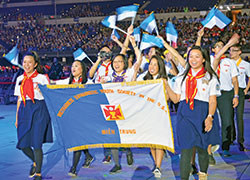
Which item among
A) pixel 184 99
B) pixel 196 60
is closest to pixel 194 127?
pixel 184 99

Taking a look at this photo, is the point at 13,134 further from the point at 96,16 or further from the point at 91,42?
the point at 96,16

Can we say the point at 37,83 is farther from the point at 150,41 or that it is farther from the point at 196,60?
the point at 196,60

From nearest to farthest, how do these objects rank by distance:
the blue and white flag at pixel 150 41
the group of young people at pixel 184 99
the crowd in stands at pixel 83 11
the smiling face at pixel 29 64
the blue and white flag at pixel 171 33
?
the group of young people at pixel 184 99 < the smiling face at pixel 29 64 < the blue and white flag at pixel 150 41 < the blue and white flag at pixel 171 33 < the crowd in stands at pixel 83 11

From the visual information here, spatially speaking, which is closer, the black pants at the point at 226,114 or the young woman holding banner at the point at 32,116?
the young woman holding banner at the point at 32,116

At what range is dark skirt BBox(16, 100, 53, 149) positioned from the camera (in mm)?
4773

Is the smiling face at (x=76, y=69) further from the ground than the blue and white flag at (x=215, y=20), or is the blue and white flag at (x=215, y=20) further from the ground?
the blue and white flag at (x=215, y=20)

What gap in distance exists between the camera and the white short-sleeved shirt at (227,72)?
234 inches

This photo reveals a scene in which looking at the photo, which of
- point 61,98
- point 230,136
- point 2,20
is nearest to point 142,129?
point 61,98

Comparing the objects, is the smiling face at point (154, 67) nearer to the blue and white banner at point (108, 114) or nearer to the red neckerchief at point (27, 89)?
the blue and white banner at point (108, 114)

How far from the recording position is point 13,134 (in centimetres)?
872

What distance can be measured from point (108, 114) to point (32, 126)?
102cm

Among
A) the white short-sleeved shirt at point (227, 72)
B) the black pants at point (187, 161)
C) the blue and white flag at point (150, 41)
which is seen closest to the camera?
the black pants at point (187, 161)

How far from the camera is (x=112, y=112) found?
16.3 feet

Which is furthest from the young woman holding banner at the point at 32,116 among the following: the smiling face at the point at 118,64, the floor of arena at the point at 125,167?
the smiling face at the point at 118,64
